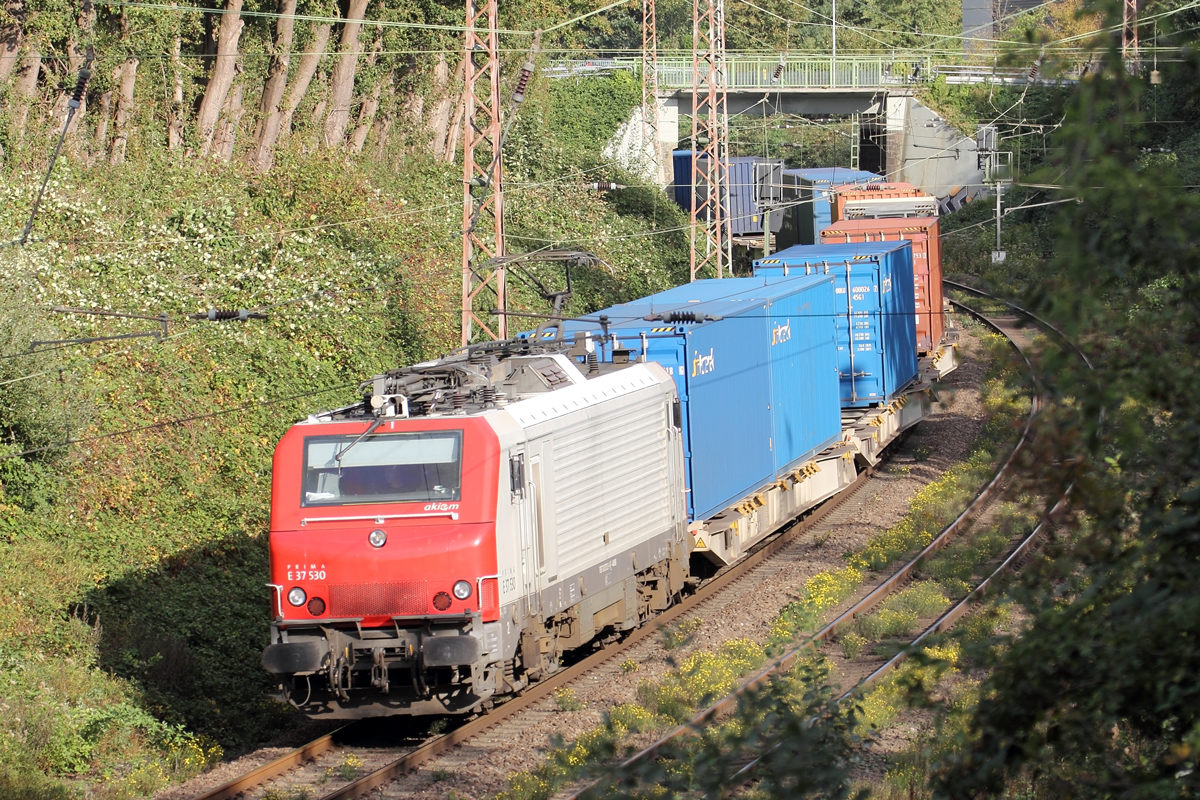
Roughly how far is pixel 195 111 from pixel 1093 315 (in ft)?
92.8

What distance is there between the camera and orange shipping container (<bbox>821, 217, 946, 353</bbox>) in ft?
88.1

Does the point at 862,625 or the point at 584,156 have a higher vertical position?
the point at 584,156

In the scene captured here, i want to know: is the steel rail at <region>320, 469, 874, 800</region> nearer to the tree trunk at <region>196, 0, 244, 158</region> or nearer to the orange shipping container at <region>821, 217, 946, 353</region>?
the orange shipping container at <region>821, 217, 946, 353</region>

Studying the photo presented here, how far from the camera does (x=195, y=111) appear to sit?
1159 inches

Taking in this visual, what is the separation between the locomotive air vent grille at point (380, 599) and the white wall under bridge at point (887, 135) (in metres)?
43.3

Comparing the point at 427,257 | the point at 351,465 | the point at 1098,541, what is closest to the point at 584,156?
the point at 427,257

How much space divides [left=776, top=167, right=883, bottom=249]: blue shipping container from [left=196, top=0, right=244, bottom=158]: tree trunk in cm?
1967

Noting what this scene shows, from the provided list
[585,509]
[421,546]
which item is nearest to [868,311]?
[585,509]

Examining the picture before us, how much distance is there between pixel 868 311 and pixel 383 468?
12748mm

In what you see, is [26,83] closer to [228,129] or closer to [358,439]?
[228,129]

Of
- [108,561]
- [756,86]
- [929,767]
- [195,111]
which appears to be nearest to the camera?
[929,767]

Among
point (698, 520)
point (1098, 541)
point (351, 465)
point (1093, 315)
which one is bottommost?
point (698, 520)

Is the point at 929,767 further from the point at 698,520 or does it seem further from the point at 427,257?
the point at 427,257

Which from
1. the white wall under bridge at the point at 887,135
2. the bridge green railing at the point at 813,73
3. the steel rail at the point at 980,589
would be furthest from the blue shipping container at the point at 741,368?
the bridge green railing at the point at 813,73
